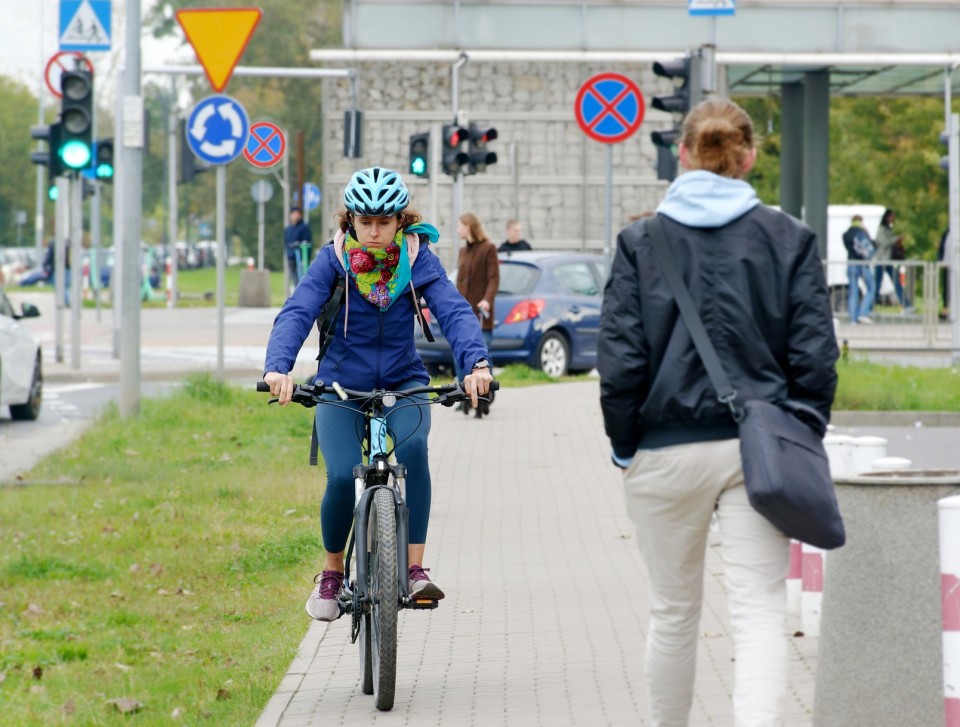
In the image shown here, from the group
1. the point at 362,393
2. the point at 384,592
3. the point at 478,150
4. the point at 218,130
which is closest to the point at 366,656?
the point at 384,592

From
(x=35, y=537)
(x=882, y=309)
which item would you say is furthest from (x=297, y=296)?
(x=882, y=309)

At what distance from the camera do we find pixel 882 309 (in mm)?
24984

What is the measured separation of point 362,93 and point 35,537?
25.4m

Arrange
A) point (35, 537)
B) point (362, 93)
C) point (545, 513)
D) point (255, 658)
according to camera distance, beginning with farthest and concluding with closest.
Result: point (362, 93) → point (545, 513) → point (35, 537) → point (255, 658)

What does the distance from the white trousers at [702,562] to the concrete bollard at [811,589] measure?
2.06 m

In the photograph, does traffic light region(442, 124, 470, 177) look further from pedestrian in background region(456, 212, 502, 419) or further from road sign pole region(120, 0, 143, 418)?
road sign pole region(120, 0, 143, 418)

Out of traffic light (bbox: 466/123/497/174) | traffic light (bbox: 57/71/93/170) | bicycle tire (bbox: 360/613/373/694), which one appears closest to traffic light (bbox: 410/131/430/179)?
traffic light (bbox: 466/123/497/174)

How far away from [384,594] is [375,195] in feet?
4.22

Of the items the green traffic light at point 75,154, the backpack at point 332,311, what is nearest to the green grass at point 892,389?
the green traffic light at point 75,154

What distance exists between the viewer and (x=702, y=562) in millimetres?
4746

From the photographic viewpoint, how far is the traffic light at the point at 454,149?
2420cm

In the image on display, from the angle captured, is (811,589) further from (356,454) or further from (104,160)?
(104,160)

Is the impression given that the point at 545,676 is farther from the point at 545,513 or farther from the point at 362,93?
the point at 362,93

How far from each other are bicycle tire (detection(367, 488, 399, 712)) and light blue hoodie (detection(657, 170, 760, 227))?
175 cm
